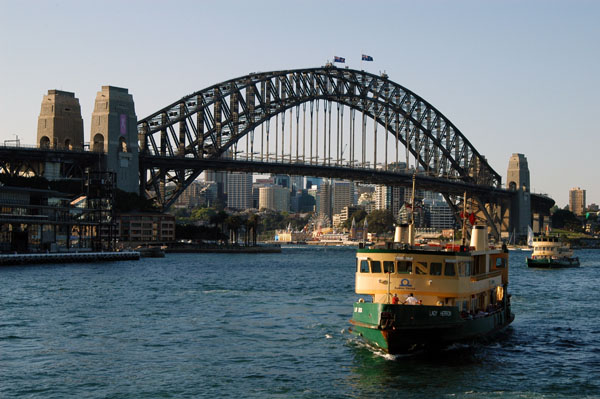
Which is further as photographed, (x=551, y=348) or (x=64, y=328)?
(x=64, y=328)

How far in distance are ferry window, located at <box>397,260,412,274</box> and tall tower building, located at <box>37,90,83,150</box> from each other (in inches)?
3852

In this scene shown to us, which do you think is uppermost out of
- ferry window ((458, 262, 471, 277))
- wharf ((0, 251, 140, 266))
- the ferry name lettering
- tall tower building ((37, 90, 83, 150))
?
tall tower building ((37, 90, 83, 150))

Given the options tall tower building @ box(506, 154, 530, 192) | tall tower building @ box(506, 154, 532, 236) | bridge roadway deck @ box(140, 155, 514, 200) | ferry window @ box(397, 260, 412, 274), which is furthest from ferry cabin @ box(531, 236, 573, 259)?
tall tower building @ box(506, 154, 530, 192)

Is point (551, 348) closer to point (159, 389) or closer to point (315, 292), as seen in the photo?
point (159, 389)

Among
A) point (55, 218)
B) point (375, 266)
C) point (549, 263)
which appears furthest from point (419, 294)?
point (55, 218)

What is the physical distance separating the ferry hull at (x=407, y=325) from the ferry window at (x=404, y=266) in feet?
6.91

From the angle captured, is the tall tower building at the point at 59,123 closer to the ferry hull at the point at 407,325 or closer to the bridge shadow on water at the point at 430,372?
the bridge shadow on water at the point at 430,372

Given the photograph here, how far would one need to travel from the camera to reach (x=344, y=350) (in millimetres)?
33250

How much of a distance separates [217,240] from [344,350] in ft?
404

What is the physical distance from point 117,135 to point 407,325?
3845 inches

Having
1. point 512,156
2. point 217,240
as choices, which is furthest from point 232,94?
point 512,156

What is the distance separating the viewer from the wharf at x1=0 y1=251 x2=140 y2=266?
277 ft

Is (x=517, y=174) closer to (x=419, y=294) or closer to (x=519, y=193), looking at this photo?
(x=519, y=193)

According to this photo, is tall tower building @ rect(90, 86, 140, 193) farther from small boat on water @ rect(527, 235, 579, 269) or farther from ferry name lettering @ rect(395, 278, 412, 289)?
ferry name lettering @ rect(395, 278, 412, 289)
